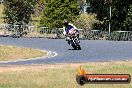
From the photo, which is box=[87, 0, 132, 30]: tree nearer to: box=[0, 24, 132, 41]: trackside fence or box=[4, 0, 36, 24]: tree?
box=[0, 24, 132, 41]: trackside fence

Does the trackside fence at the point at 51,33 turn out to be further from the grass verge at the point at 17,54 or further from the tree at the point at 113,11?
the grass verge at the point at 17,54

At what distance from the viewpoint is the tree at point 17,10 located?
46.2 m

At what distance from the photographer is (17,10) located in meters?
46.2

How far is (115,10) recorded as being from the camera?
4281 centimetres

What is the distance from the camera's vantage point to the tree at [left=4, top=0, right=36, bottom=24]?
4622 cm

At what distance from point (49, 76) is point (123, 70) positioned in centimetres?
296

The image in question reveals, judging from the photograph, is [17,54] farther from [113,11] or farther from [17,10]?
Answer: [17,10]

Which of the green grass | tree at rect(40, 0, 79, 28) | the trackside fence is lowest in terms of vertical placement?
the trackside fence

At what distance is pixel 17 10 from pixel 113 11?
31.3 ft

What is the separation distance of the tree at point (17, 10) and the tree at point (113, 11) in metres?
6.05

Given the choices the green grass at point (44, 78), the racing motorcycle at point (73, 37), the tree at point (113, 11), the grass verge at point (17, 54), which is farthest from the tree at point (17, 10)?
the green grass at point (44, 78)

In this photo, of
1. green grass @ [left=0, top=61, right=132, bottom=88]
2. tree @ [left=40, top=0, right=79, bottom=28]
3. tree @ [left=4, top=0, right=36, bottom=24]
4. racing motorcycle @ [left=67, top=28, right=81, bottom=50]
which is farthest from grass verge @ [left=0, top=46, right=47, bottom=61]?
tree @ [left=4, top=0, right=36, bottom=24]

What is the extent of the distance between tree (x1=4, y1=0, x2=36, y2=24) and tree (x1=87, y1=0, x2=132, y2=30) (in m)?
6.05

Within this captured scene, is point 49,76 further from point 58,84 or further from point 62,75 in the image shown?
Result: point 58,84
